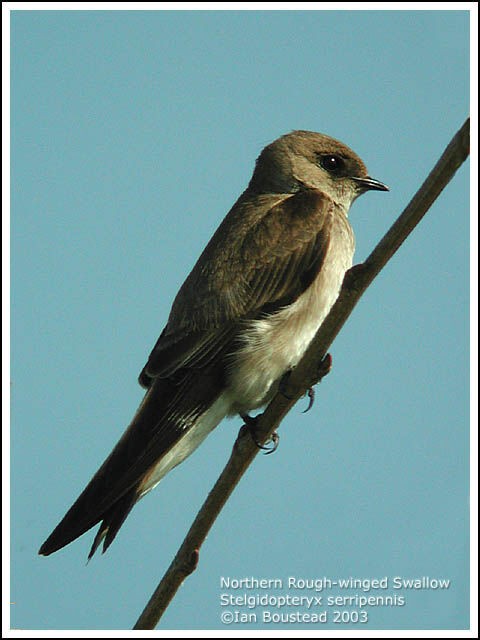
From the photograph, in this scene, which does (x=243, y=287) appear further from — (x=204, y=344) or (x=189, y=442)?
(x=189, y=442)

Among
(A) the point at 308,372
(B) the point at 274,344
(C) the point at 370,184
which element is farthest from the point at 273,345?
(C) the point at 370,184

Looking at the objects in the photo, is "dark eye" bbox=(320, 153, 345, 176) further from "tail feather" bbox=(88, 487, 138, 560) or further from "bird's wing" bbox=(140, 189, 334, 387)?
"tail feather" bbox=(88, 487, 138, 560)

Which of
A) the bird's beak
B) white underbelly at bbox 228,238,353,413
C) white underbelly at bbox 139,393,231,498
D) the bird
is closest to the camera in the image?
the bird

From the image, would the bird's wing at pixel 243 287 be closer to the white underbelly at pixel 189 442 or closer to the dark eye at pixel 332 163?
the white underbelly at pixel 189 442

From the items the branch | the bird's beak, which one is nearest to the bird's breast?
the branch

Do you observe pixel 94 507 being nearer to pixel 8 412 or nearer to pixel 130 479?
pixel 130 479

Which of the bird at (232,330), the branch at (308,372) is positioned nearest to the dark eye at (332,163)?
the bird at (232,330)

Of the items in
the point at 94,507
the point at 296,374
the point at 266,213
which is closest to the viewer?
the point at 296,374

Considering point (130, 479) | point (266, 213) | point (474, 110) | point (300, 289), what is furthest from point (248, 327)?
point (474, 110)
